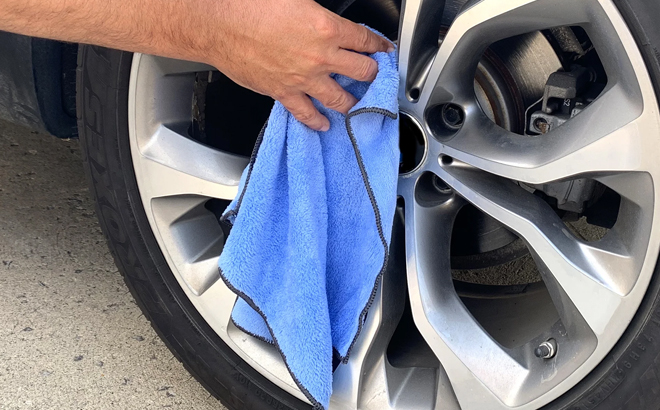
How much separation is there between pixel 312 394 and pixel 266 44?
62cm

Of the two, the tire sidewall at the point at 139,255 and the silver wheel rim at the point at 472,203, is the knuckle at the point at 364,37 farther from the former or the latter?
the tire sidewall at the point at 139,255

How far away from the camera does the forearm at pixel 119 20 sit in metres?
1.12

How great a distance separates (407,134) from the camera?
1307 millimetres

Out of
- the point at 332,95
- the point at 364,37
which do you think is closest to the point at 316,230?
the point at 332,95

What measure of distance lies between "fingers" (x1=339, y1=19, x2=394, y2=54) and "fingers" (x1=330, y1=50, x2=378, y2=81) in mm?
16

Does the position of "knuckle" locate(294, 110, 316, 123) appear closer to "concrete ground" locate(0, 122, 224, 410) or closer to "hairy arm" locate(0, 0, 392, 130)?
"hairy arm" locate(0, 0, 392, 130)

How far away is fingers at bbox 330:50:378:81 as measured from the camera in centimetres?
115

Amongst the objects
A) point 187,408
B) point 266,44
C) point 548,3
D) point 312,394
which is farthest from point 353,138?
point 187,408

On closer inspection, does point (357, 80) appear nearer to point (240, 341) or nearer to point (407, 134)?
point (407, 134)

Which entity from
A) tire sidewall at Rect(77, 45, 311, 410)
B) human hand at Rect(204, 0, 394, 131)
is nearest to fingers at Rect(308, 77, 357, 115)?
human hand at Rect(204, 0, 394, 131)

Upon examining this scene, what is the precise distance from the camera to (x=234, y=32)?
114cm

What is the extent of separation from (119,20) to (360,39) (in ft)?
1.26

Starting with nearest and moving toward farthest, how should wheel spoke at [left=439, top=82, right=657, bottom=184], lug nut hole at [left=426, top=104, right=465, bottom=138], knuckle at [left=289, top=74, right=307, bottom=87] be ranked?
wheel spoke at [left=439, top=82, right=657, bottom=184], knuckle at [left=289, top=74, right=307, bottom=87], lug nut hole at [left=426, top=104, right=465, bottom=138]

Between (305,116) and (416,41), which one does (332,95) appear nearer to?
(305,116)
